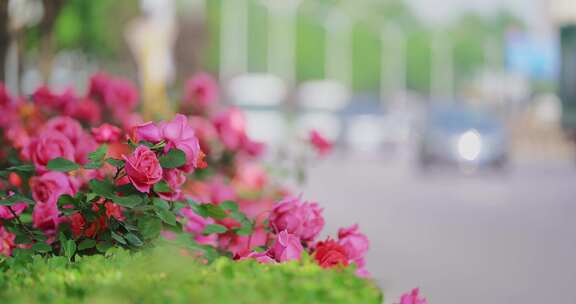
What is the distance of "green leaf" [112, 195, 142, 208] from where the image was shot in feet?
12.3

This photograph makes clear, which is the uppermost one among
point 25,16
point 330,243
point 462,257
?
point 25,16

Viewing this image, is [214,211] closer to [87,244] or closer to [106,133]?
[87,244]

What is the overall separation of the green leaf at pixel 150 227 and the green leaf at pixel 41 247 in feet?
0.80

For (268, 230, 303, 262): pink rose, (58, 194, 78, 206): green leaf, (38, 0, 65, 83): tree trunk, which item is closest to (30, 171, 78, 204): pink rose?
(58, 194, 78, 206): green leaf

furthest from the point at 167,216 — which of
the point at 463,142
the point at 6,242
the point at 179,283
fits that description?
the point at 463,142

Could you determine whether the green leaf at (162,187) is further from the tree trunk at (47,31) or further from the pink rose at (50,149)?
the tree trunk at (47,31)

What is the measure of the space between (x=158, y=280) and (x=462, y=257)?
12.9 metres

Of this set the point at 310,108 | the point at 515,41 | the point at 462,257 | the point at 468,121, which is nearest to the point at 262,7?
the point at 515,41

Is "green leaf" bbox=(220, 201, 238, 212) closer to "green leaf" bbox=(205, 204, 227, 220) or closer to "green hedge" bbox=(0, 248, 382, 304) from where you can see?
"green leaf" bbox=(205, 204, 227, 220)

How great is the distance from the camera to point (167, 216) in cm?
383

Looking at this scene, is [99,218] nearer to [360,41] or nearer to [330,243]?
[330,243]

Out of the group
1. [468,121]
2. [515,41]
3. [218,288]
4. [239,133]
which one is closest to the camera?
[218,288]

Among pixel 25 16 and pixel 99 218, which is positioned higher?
pixel 25 16

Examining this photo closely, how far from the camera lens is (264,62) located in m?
117
